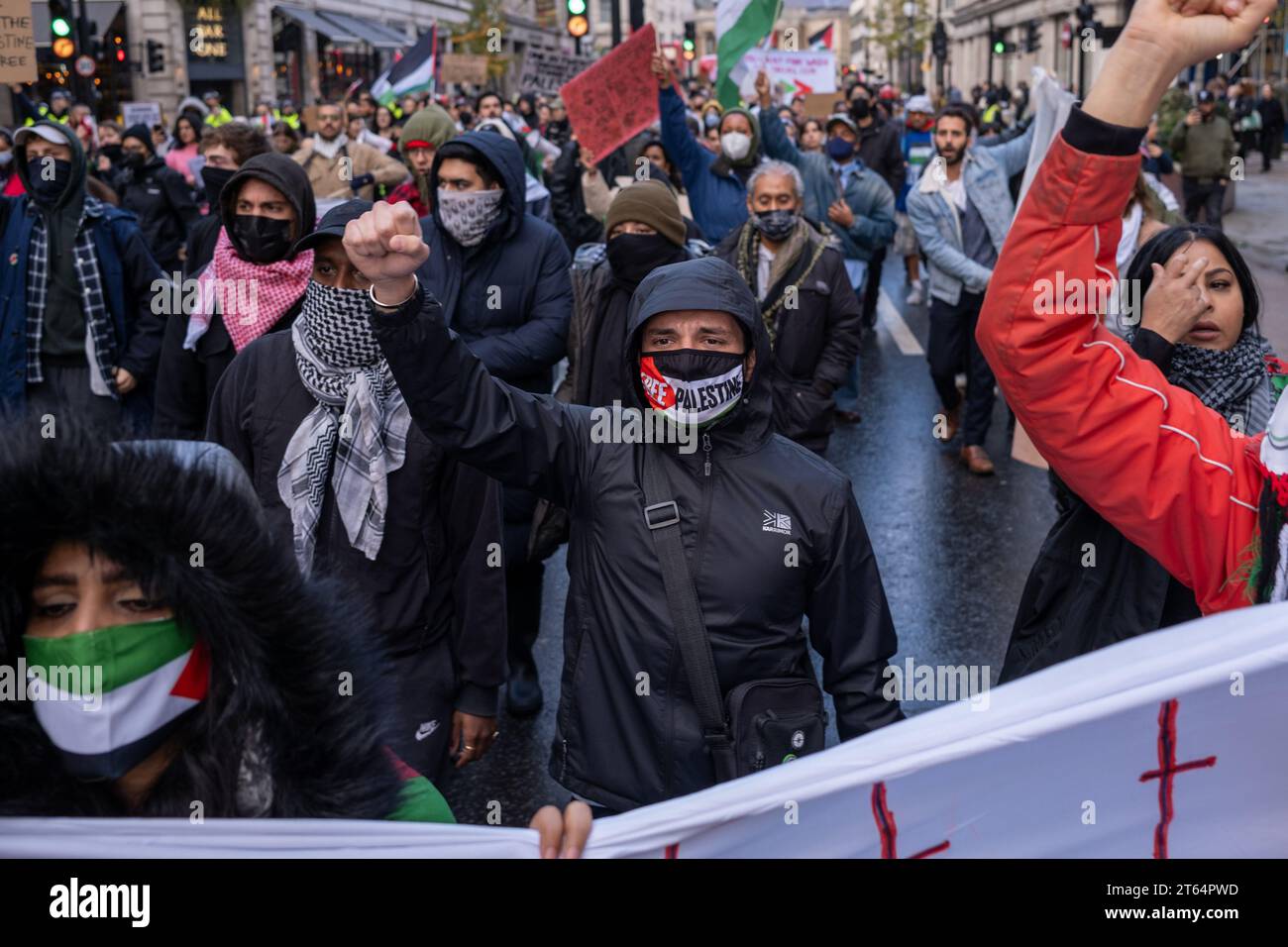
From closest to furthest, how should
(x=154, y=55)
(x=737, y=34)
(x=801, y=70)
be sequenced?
(x=737, y=34)
(x=801, y=70)
(x=154, y=55)

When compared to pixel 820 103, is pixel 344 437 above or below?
below

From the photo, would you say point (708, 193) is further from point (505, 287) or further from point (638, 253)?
point (505, 287)

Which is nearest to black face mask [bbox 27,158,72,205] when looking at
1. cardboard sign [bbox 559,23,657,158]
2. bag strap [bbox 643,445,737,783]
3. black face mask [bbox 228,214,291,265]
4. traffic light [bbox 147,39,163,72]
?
black face mask [bbox 228,214,291,265]

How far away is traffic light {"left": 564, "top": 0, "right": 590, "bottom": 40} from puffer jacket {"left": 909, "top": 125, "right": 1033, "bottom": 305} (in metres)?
8.51

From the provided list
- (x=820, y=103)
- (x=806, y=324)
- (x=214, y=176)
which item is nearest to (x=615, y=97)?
(x=214, y=176)

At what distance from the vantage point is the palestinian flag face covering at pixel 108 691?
70.7 inches

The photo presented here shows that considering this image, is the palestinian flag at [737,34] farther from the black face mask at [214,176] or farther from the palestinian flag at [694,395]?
the palestinian flag at [694,395]

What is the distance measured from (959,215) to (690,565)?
19.7 ft

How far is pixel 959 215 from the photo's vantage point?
8.27 metres

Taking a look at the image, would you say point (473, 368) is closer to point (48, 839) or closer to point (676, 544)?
point (676, 544)

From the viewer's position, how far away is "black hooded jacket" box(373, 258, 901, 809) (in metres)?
2.79
